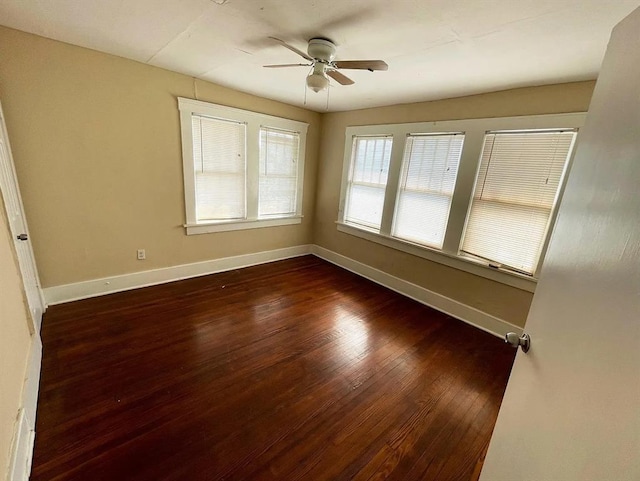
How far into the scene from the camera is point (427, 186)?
123 inches

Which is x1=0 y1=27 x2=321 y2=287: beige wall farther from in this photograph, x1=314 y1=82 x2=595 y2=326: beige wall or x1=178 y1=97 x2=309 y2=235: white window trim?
x1=314 y1=82 x2=595 y2=326: beige wall

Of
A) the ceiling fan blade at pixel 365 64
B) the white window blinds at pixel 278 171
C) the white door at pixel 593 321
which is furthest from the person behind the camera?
the white window blinds at pixel 278 171

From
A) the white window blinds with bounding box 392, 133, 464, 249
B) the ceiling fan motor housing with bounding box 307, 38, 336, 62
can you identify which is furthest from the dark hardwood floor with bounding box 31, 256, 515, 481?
the ceiling fan motor housing with bounding box 307, 38, 336, 62

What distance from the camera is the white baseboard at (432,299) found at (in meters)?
2.72

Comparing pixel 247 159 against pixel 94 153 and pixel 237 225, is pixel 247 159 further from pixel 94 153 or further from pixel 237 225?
pixel 94 153

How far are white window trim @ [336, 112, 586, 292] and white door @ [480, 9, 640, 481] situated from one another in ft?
5.96

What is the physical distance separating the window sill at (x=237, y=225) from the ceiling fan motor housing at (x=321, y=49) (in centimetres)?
236

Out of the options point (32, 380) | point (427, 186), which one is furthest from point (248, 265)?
point (427, 186)

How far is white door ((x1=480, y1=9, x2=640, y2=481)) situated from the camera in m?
0.52

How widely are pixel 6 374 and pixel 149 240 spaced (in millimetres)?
2044

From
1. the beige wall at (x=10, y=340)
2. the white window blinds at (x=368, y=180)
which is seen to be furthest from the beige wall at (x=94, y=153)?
the white window blinds at (x=368, y=180)

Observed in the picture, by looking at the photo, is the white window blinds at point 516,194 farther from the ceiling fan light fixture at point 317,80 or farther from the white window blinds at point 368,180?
the ceiling fan light fixture at point 317,80

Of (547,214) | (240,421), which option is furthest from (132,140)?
(547,214)

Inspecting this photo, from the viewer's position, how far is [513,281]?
8.36 feet
